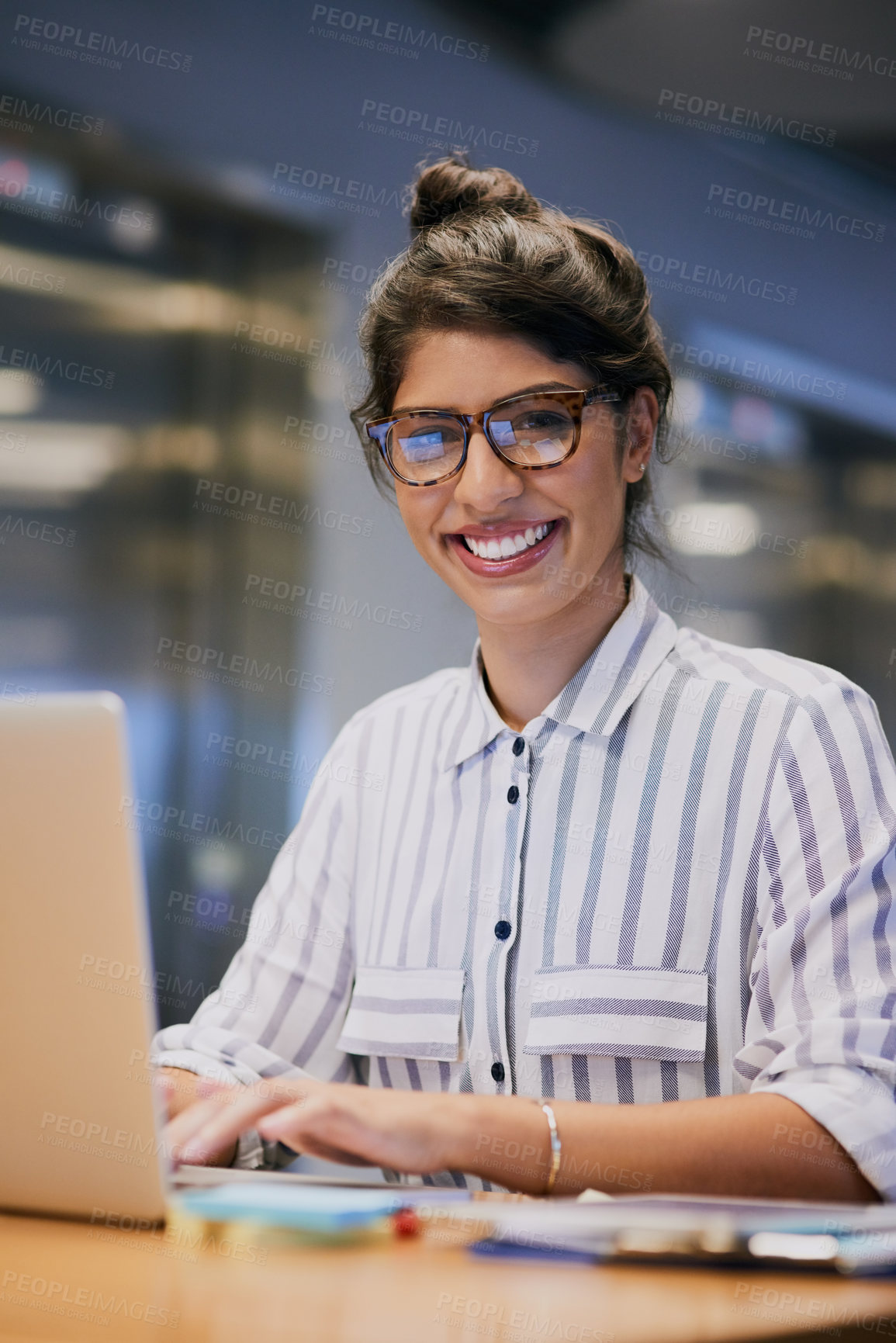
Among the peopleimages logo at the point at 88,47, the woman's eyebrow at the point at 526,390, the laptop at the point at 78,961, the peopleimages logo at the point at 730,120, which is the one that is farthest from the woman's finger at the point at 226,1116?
the peopleimages logo at the point at 730,120

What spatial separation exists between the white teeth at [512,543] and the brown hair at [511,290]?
0.17m

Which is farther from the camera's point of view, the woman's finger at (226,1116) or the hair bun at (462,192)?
the hair bun at (462,192)

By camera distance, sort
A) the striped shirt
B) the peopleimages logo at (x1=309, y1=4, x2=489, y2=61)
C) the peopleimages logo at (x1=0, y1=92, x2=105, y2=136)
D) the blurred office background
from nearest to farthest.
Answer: the striped shirt < the peopleimages logo at (x1=0, y1=92, x2=105, y2=136) < the blurred office background < the peopleimages logo at (x1=309, y1=4, x2=489, y2=61)

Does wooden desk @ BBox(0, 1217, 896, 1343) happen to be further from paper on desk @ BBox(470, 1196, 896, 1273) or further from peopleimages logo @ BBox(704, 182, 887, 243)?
peopleimages logo @ BBox(704, 182, 887, 243)

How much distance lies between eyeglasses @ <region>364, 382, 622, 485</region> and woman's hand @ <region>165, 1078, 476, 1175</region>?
0.74m

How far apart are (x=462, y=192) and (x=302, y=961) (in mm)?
1012

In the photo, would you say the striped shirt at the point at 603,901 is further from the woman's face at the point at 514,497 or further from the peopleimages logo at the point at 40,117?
the peopleimages logo at the point at 40,117

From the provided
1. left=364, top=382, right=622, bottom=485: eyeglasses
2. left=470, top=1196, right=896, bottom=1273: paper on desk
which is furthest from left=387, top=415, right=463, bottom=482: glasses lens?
left=470, top=1196, right=896, bottom=1273: paper on desk

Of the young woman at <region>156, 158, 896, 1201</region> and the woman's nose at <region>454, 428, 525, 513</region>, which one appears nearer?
the young woman at <region>156, 158, 896, 1201</region>

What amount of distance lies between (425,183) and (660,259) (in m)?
1.35

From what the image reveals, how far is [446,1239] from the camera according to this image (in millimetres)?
647

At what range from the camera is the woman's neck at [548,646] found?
144 centimetres

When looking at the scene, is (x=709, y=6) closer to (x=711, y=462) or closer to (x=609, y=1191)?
(x=711, y=462)

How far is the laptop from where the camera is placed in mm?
633
